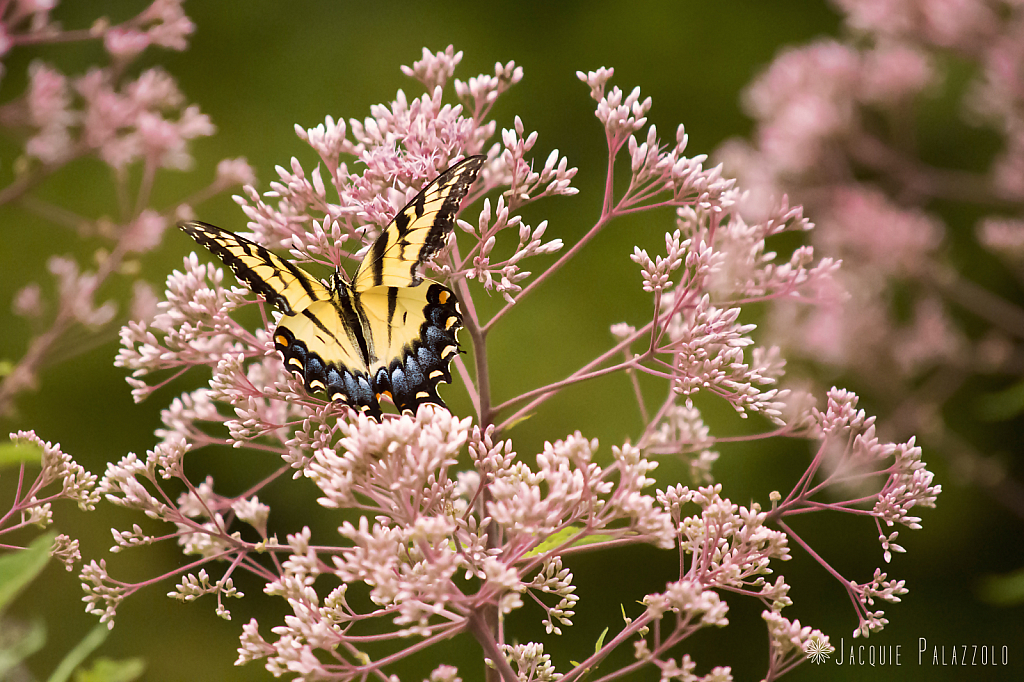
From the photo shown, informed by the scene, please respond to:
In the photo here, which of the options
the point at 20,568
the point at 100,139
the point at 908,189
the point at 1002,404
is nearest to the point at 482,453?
the point at 20,568

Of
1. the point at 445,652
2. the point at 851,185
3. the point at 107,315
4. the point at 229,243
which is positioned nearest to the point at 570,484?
the point at 229,243

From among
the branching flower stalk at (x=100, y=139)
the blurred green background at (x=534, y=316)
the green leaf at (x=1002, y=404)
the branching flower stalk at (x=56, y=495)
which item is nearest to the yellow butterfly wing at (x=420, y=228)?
the branching flower stalk at (x=56, y=495)

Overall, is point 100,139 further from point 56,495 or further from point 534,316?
point 534,316

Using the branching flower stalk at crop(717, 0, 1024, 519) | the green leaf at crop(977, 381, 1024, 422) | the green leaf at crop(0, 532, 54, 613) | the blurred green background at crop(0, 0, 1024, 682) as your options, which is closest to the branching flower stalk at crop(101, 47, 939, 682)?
the green leaf at crop(0, 532, 54, 613)

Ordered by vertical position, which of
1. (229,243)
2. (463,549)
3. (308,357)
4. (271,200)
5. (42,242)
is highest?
(271,200)

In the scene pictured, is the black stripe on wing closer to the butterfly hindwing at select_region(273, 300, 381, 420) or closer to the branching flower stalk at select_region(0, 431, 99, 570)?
the butterfly hindwing at select_region(273, 300, 381, 420)

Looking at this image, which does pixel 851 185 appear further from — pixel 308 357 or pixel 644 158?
pixel 308 357
